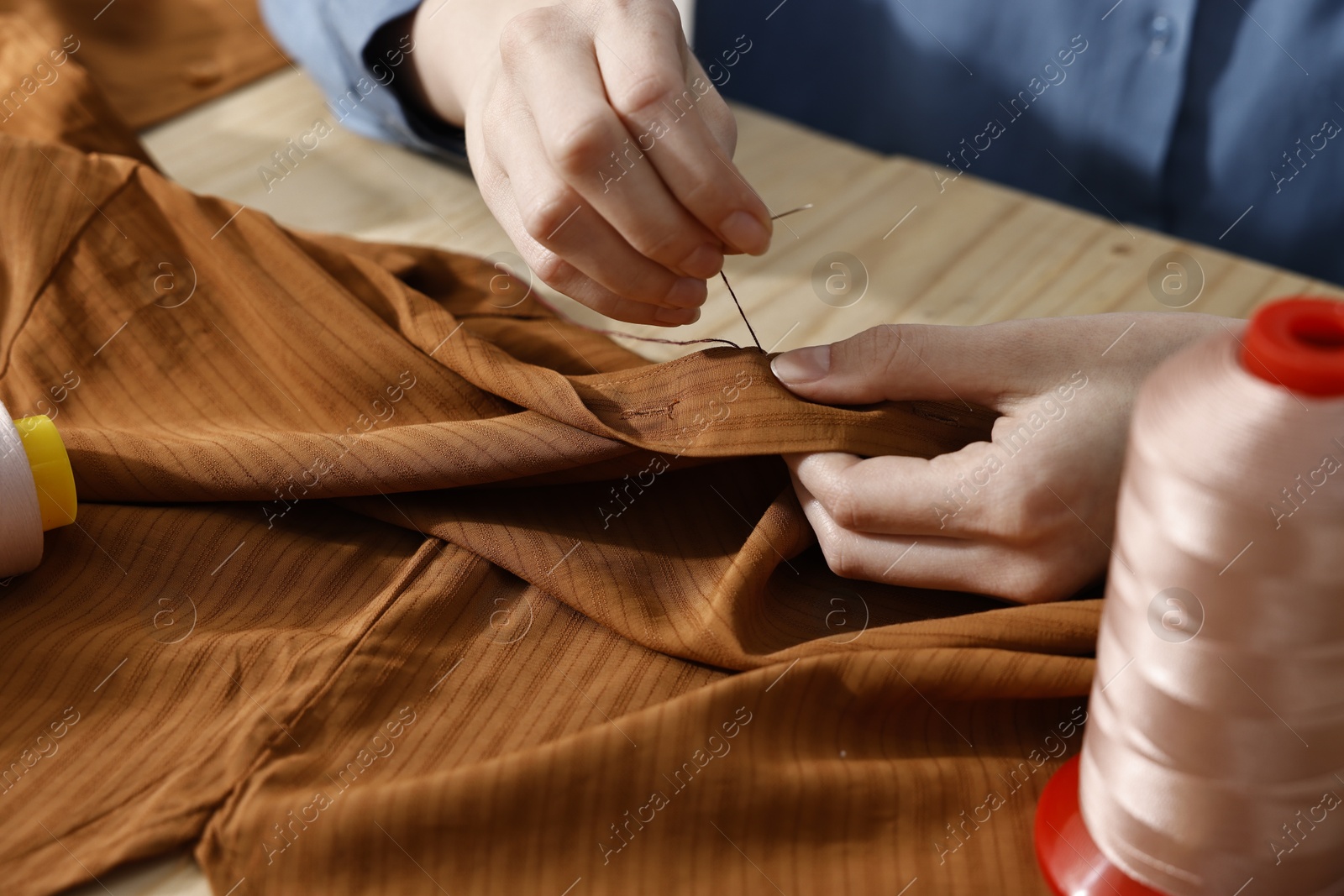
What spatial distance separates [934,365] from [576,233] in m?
0.23

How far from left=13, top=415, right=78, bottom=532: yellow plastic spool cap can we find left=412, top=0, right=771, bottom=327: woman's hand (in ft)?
1.00

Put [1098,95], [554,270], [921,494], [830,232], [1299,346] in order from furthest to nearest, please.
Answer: [1098,95] → [830,232] → [554,270] → [921,494] → [1299,346]

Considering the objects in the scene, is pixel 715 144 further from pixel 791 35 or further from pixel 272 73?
pixel 791 35

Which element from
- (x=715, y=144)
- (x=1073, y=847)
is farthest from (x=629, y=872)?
→ (x=715, y=144)

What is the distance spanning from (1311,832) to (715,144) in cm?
45

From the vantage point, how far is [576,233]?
657mm

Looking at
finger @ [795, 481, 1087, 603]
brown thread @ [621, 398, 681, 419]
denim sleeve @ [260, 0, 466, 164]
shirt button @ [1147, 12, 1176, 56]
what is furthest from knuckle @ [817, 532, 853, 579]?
shirt button @ [1147, 12, 1176, 56]

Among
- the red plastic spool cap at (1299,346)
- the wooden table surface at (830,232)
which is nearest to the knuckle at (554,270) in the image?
the wooden table surface at (830,232)

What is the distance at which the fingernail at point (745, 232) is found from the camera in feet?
2.09

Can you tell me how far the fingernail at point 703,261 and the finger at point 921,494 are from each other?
0.49 ft

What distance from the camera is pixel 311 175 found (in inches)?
44.3

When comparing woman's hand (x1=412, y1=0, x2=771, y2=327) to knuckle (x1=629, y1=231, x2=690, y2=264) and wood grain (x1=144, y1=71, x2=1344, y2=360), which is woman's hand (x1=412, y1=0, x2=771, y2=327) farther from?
wood grain (x1=144, y1=71, x2=1344, y2=360)

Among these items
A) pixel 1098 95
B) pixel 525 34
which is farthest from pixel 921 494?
pixel 1098 95

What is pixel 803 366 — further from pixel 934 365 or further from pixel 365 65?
pixel 365 65
